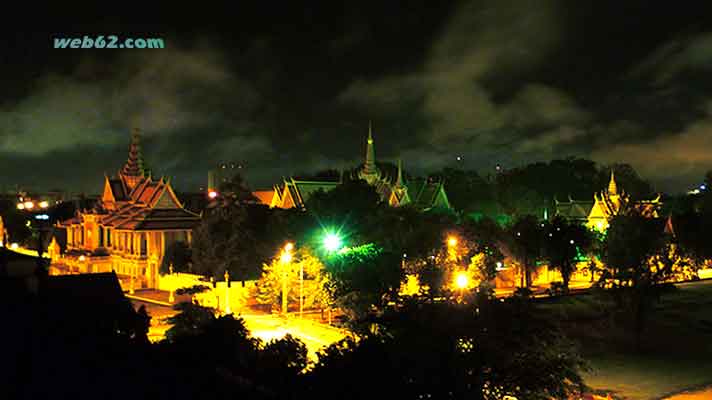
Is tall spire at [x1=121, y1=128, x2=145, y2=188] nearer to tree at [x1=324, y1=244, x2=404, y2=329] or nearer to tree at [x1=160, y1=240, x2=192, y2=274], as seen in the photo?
tree at [x1=160, y1=240, x2=192, y2=274]

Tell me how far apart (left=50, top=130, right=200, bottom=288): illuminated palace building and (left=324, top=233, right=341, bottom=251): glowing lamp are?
1479cm

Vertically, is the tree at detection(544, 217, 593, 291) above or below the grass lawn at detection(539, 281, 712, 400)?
above

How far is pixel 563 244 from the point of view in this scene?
1876 inches

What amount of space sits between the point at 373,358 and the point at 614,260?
2158 centimetres

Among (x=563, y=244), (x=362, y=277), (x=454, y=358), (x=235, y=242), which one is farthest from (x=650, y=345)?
(x=235, y=242)

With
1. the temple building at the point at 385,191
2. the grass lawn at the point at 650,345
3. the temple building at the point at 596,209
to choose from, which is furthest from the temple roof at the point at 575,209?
the grass lawn at the point at 650,345

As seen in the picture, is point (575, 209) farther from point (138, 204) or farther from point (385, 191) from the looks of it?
point (138, 204)

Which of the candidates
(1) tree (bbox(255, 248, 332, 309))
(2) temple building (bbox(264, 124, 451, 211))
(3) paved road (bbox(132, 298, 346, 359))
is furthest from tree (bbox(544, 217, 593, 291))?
(3) paved road (bbox(132, 298, 346, 359))

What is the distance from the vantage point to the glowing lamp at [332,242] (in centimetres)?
3501

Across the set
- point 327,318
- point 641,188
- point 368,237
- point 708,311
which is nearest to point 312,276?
point 327,318

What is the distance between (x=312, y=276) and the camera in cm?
3509

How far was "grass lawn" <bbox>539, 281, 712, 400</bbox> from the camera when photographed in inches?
941

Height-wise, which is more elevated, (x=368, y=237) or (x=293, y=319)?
(x=368, y=237)

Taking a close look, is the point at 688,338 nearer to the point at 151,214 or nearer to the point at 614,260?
the point at 614,260
